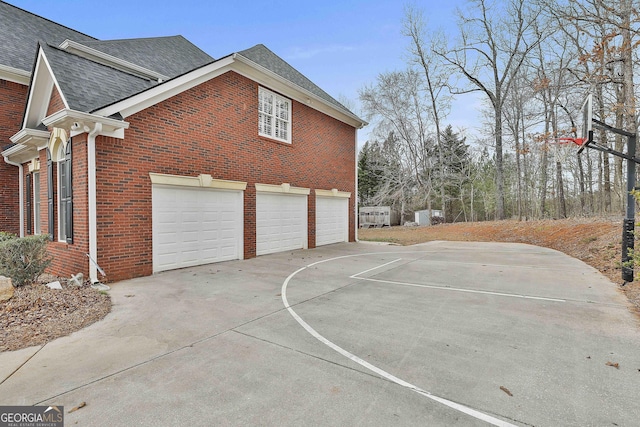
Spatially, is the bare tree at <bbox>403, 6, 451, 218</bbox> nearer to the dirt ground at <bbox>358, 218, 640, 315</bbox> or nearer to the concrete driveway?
the dirt ground at <bbox>358, 218, 640, 315</bbox>

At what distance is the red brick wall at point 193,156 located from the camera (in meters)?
7.02

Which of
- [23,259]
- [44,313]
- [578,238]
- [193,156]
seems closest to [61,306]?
[44,313]

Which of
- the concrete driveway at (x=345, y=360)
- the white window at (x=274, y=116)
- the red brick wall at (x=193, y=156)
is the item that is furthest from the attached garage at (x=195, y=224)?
the white window at (x=274, y=116)

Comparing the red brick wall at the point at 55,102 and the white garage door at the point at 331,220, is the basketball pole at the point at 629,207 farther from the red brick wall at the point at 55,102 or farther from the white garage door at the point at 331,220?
the red brick wall at the point at 55,102

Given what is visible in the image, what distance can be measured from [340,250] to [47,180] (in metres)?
9.49

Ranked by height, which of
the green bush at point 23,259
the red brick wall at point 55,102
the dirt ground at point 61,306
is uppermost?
the red brick wall at point 55,102

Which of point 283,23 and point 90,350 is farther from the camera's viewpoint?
point 283,23

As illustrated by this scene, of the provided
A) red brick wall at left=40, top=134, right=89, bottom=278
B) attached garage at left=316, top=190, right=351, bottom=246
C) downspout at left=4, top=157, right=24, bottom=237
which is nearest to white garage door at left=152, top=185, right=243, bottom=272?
A: red brick wall at left=40, top=134, right=89, bottom=278

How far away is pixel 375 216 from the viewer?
3073cm

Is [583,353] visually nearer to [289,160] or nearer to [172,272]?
[172,272]

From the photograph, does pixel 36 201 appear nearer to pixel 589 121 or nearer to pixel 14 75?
pixel 14 75

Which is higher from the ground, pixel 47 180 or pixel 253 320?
pixel 47 180

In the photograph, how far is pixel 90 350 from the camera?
11.7 ft

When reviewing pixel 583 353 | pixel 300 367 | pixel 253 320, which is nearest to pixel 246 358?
pixel 300 367
